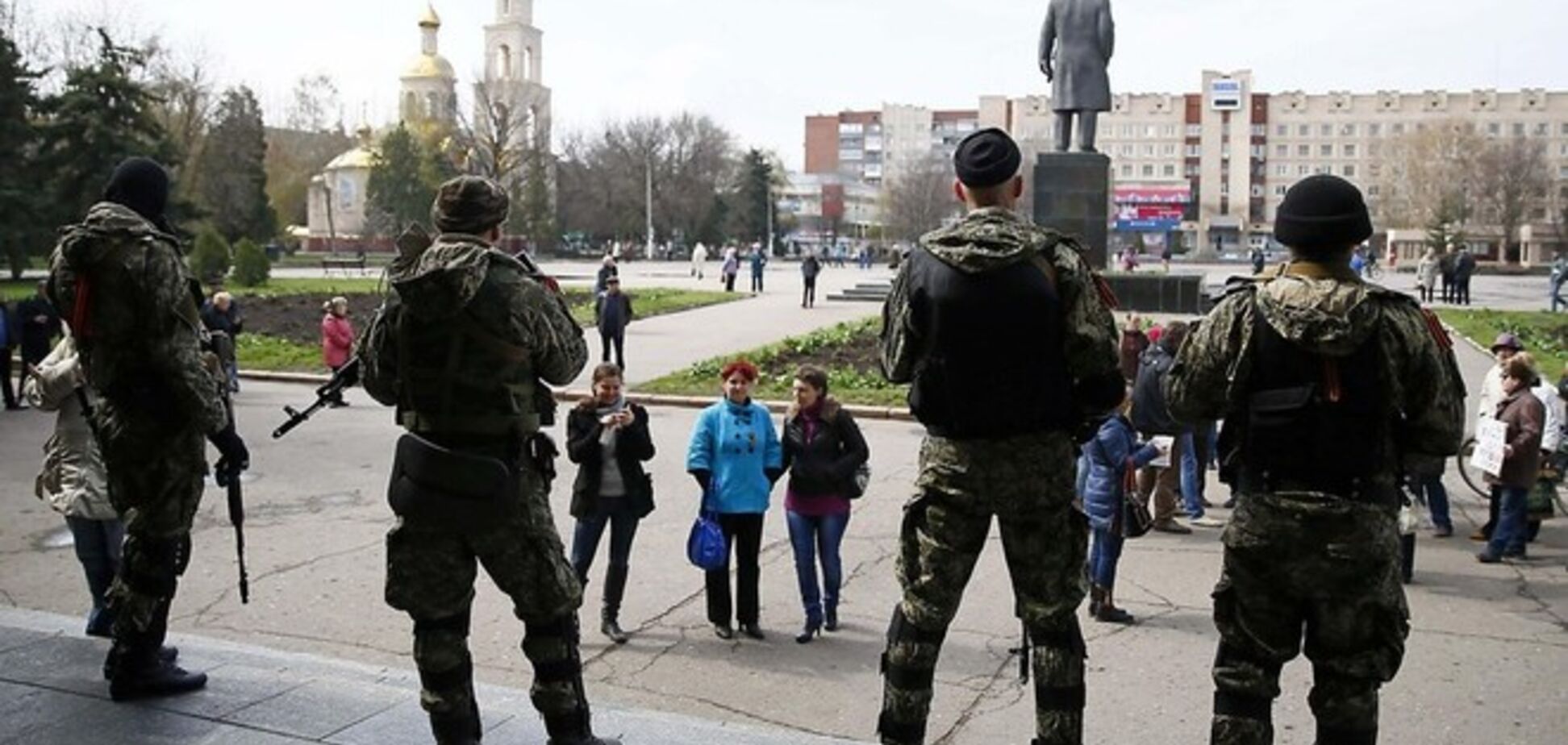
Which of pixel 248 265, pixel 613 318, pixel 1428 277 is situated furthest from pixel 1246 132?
pixel 613 318

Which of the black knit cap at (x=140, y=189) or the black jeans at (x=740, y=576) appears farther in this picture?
the black jeans at (x=740, y=576)

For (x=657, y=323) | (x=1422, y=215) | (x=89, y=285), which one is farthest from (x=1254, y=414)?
(x=1422, y=215)

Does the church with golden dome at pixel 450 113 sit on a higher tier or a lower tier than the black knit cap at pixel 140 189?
higher

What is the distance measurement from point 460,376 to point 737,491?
326 centimetres

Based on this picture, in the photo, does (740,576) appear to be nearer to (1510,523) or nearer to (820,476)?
(820,476)

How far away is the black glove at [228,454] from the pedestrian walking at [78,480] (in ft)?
3.13

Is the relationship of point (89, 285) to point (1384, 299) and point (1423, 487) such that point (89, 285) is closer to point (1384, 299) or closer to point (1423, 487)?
point (1384, 299)

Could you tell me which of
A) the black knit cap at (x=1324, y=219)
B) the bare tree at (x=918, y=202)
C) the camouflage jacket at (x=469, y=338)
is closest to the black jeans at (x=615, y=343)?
the camouflage jacket at (x=469, y=338)

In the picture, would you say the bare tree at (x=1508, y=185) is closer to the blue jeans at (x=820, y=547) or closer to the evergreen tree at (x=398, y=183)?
the evergreen tree at (x=398, y=183)

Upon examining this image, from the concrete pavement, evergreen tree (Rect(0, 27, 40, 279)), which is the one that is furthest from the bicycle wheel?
evergreen tree (Rect(0, 27, 40, 279))

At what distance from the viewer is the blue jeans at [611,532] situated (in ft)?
23.9

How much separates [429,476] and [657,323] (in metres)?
25.6

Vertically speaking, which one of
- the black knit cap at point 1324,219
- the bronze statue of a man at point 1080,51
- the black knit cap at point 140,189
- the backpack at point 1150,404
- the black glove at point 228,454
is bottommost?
the backpack at point 1150,404

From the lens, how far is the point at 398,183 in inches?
3051
